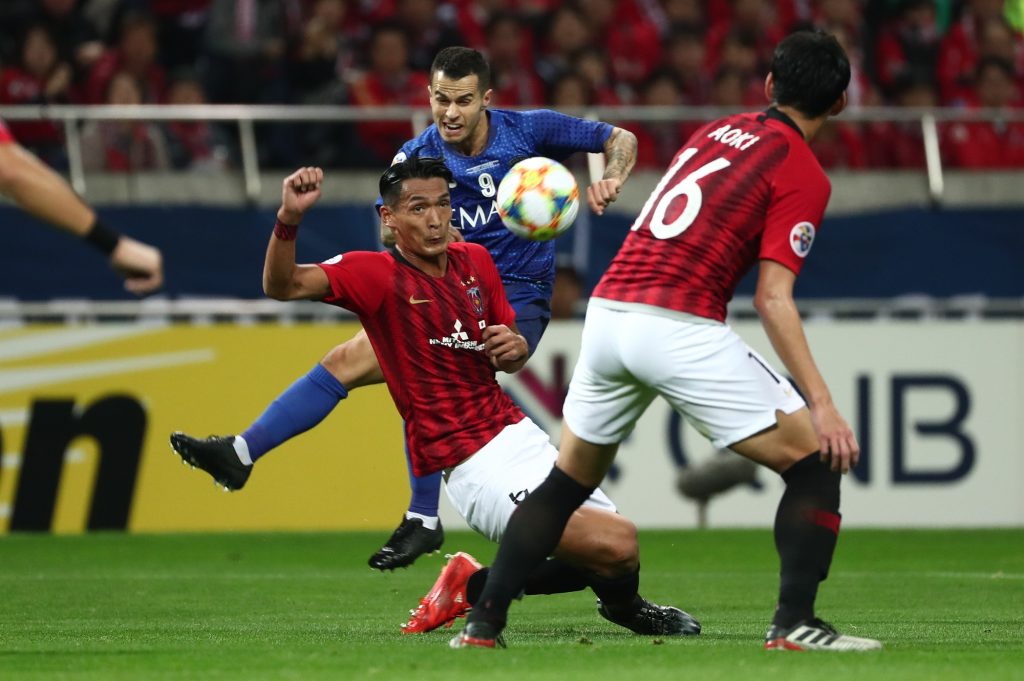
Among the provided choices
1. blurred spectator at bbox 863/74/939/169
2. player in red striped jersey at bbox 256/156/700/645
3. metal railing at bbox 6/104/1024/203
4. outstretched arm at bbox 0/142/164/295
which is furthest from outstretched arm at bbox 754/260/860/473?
blurred spectator at bbox 863/74/939/169

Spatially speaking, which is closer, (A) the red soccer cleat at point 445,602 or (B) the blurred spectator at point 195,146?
(A) the red soccer cleat at point 445,602

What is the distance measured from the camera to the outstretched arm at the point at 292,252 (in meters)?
6.39

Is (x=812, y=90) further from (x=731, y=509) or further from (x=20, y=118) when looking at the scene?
(x=20, y=118)

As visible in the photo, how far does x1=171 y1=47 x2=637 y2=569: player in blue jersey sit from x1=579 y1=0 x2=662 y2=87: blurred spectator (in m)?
8.06

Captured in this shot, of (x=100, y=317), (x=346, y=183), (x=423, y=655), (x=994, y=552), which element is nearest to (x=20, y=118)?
(x=100, y=317)

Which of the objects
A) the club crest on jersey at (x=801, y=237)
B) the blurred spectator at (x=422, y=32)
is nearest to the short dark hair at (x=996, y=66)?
the blurred spectator at (x=422, y=32)

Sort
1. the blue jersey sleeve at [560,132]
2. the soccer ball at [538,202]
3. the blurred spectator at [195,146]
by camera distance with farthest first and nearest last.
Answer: the blurred spectator at [195,146], the blue jersey sleeve at [560,132], the soccer ball at [538,202]

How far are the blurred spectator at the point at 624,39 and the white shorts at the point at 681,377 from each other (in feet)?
35.0

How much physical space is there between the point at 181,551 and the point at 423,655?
6155 millimetres

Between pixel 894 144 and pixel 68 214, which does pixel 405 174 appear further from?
pixel 894 144

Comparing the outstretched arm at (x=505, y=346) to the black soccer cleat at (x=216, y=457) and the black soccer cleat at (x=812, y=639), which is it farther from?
the black soccer cleat at (x=812, y=639)

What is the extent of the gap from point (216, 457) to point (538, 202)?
1750 millimetres

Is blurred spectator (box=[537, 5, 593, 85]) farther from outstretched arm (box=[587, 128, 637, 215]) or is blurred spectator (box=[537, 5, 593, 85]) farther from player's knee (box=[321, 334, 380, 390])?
player's knee (box=[321, 334, 380, 390])

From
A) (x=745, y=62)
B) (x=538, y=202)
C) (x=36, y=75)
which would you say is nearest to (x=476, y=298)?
(x=538, y=202)
